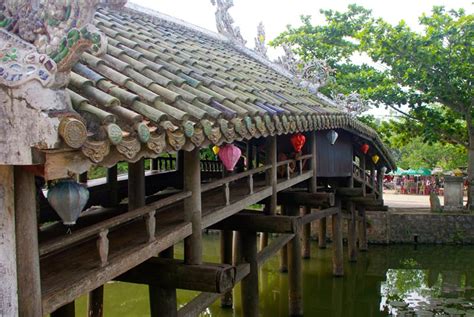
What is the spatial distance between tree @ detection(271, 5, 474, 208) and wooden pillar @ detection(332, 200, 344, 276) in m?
Result: 5.60

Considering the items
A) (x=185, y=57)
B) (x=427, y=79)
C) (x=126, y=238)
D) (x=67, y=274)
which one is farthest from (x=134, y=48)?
(x=427, y=79)

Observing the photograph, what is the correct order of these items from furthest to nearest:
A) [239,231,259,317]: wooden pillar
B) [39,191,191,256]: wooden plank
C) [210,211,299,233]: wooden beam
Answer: [239,231,259,317]: wooden pillar
[210,211,299,233]: wooden beam
[39,191,191,256]: wooden plank

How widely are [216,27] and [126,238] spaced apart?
802 cm

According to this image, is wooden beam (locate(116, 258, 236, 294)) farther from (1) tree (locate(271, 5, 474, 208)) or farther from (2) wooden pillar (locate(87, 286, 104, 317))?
(1) tree (locate(271, 5, 474, 208))

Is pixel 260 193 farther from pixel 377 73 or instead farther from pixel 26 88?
pixel 377 73

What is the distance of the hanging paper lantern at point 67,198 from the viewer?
116 inches

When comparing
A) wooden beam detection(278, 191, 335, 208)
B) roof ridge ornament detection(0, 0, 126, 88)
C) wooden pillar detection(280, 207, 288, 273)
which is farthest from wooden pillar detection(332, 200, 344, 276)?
roof ridge ornament detection(0, 0, 126, 88)

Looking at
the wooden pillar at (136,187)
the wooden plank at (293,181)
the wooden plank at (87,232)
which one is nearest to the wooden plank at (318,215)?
the wooden plank at (293,181)

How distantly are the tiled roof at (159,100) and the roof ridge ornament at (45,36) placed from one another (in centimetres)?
33

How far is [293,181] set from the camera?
29.0 feet

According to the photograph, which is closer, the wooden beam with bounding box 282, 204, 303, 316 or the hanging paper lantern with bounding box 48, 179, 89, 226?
the hanging paper lantern with bounding box 48, 179, 89, 226

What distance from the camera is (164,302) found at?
541 cm

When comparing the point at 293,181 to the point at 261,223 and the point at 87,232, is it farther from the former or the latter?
the point at 87,232

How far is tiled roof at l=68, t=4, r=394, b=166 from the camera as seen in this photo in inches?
110
